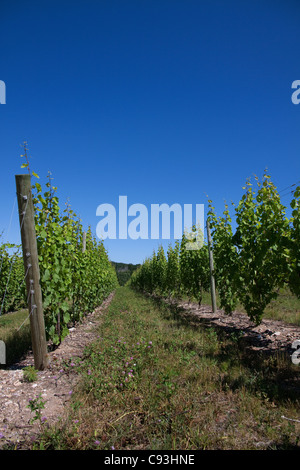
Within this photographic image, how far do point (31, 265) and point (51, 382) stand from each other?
68.0 inches

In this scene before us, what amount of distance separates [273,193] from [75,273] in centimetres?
534

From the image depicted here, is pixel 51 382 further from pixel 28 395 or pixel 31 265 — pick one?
pixel 31 265

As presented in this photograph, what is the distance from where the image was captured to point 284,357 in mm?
4367

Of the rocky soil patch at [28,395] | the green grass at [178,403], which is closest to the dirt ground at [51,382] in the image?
the rocky soil patch at [28,395]

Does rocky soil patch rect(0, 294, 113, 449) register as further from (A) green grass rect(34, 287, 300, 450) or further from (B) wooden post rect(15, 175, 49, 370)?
(B) wooden post rect(15, 175, 49, 370)

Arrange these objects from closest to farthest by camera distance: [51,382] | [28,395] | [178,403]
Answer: [178,403] → [28,395] → [51,382]

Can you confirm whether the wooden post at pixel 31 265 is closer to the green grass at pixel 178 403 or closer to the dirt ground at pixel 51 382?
the dirt ground at pixel 51 382

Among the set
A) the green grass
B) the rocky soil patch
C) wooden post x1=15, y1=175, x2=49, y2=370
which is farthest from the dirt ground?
wooden post x1=15, y1=175, x2=49, y2=370

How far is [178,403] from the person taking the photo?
282 cm

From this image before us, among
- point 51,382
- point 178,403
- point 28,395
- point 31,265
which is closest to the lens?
point 178,403

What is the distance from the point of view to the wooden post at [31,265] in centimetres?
409

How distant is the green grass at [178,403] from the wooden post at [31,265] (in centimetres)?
69

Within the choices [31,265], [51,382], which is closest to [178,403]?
[51,382]
